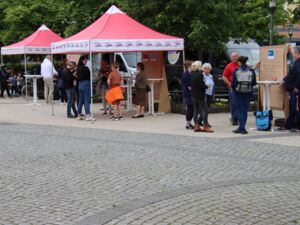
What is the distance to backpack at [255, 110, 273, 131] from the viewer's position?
44.3 ft

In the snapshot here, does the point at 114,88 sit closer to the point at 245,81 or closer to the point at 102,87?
the point at 102,87

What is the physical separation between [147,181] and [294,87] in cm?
612

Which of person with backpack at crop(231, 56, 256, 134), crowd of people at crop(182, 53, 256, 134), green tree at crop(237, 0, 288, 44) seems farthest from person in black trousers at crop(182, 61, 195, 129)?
green tree at crop(237, 0, 288, 44)

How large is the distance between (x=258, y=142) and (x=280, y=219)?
19.0 ft

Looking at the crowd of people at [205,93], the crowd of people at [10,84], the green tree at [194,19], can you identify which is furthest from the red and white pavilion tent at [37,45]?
the crowd of people at [205,93]

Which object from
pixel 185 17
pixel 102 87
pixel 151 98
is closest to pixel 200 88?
pixel 151 98

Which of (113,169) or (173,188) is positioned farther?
(113,169)

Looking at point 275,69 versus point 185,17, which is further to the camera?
point 185,17

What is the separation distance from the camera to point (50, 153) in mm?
10656

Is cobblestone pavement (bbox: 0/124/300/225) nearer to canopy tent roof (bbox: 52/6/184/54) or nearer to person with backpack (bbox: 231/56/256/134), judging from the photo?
person with backpack (bbox: 231/56/256/134)

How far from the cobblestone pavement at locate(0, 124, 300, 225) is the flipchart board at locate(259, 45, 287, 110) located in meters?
2.64

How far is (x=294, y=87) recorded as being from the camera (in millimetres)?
13016

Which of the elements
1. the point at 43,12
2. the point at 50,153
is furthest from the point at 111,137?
the point at 43,12

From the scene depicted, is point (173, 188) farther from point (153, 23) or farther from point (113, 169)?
point (153, 23)
